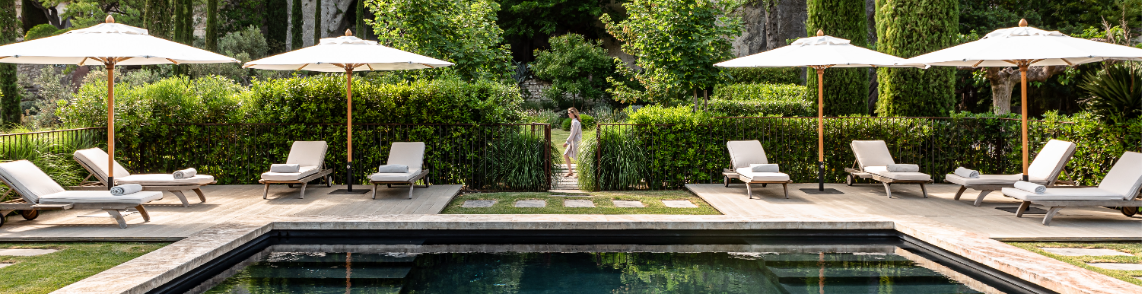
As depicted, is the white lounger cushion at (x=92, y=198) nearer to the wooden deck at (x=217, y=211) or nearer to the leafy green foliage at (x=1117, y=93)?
the wooden deck at (x=217, y=211)

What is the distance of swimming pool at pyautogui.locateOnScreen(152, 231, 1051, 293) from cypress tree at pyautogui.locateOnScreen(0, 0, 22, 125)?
1837 cm

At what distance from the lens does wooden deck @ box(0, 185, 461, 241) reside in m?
7.22

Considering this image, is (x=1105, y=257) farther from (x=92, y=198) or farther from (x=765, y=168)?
(x=92, y=198)

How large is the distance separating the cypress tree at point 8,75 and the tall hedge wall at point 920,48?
22.2 meters

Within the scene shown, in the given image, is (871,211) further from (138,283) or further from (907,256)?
(138,283)

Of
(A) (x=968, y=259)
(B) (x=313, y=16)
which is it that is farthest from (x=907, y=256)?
(B) (x=313, y=16)

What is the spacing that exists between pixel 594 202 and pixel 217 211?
457cm

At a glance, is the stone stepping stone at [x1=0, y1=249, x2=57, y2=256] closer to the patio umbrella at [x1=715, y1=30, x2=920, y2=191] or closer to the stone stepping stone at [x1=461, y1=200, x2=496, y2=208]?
the stone stepping stone at [x1=461, y1=200, x2=496, y2=208]

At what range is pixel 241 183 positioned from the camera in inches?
457

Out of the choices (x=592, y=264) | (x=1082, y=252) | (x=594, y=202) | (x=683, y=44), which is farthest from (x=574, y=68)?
(x=1082, y=252)

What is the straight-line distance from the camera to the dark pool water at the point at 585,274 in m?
5.91

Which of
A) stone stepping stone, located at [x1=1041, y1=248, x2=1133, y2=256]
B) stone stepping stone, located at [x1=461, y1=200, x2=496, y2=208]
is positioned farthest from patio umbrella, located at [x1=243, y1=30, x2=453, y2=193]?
stone stepping stone, located at [x1=1041, y1=248, x2=1133, y2=256]

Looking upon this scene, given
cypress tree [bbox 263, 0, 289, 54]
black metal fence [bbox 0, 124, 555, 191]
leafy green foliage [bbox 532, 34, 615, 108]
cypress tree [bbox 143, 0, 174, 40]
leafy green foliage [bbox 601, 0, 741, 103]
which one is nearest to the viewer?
black metal fence [bbox 0, 124, 555, 191]

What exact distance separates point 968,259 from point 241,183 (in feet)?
32.7
